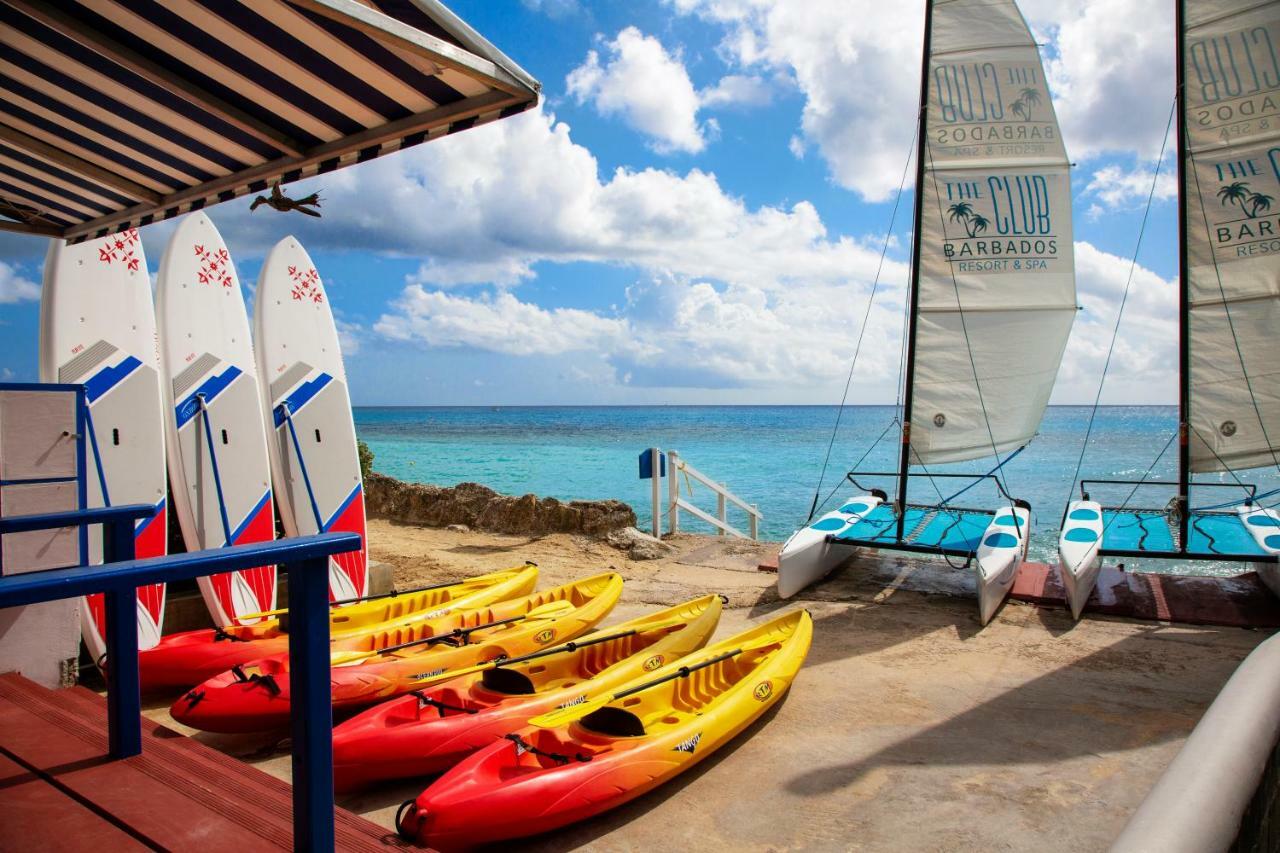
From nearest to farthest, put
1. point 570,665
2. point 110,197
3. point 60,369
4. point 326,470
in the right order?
point 110,197 < point 570,665 < point 60,369 < point 326,470

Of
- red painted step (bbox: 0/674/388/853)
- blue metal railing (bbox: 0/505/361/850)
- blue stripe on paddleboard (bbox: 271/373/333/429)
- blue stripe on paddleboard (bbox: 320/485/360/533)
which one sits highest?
blue stripe on paddleboard (bbox: 271/373/333/429)

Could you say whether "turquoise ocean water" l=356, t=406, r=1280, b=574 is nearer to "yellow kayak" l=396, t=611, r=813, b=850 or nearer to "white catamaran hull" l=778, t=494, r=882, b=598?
"white catamaran hull" l=778, t=494, r=882, b=598

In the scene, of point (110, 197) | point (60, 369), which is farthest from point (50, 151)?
point (60, 369)

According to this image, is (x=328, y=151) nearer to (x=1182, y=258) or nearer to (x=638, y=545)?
(x=638, y=545)

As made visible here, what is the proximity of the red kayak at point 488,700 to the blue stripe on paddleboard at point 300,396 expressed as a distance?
3.72m

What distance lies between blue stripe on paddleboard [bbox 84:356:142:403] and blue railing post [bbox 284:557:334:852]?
5.34 meters

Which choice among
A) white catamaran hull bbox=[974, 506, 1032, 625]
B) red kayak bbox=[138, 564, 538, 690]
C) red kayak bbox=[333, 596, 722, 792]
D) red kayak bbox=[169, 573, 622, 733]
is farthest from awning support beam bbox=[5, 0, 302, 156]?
white catamaran hull bbox=[974, 506, 1032, 625]

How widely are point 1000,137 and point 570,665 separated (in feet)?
22.9

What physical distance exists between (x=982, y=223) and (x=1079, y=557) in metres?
3.57

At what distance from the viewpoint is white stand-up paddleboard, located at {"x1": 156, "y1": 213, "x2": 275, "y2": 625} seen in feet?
21.1

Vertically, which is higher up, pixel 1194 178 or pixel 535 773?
pixel 1194 178

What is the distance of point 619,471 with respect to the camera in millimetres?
36312

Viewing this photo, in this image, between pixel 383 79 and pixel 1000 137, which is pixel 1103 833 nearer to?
pixel 383 79

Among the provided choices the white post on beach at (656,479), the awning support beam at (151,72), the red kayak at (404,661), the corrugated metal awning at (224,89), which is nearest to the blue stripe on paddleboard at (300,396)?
the red kayak at (404,661)
